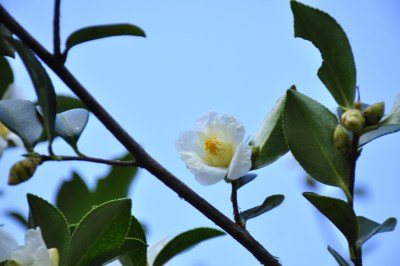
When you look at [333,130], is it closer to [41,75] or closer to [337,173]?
[337,173]

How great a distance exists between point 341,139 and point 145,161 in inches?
9.2

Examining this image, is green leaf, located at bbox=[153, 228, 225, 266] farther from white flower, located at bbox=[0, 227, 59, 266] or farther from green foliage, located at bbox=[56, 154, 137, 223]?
green foliage, located at bbox=[56, 154, 137, 223]

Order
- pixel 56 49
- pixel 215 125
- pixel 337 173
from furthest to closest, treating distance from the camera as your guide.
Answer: pixel 215 125 < pixel 337 173 < pixel 56 49

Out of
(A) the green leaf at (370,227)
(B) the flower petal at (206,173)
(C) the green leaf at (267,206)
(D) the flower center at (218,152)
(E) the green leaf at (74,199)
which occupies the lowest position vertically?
(E) the green leaf at (74,199)

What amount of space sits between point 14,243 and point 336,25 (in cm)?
52

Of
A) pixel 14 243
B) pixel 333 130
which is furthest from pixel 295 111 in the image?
pixel 14 243

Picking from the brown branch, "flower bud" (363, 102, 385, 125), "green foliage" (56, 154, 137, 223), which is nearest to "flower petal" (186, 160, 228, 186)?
the brown branch

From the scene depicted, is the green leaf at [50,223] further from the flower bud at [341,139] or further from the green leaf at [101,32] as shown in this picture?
the flower bud at [341,139]

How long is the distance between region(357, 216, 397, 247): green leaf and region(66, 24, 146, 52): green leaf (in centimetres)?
38

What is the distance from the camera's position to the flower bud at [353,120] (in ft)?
2.43

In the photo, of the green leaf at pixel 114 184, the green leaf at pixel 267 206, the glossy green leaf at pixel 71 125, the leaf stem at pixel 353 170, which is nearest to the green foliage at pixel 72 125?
the glossy green leaf at pixel 71 125

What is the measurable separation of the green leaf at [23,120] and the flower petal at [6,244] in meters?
0.13

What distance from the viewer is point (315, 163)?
0.81 metres

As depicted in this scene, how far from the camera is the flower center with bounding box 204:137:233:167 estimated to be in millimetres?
901
